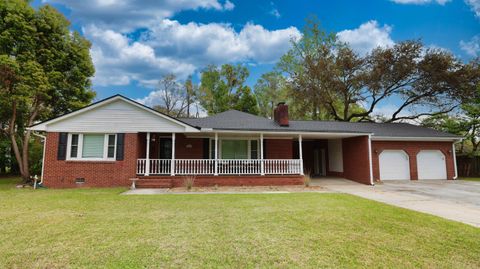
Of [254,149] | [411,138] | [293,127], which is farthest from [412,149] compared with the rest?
[254,149]

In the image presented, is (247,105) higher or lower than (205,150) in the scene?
higher

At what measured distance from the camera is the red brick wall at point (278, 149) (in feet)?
49.2

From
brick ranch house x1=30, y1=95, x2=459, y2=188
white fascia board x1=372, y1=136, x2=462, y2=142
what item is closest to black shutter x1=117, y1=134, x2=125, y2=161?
brick ranch house x1=30, y1=95, x2=459, y2=188

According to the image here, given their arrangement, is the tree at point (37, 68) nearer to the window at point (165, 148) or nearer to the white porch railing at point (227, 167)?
the window at point (165, 148)

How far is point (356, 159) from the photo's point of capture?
14.8 m

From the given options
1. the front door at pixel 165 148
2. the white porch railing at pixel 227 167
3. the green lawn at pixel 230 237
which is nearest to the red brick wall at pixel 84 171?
the white porch railing at pixel 227 167

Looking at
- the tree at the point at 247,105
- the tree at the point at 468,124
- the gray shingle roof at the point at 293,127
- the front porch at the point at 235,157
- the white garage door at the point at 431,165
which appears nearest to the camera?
the front porch at the point at 235,157

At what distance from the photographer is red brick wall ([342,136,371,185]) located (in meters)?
14.0

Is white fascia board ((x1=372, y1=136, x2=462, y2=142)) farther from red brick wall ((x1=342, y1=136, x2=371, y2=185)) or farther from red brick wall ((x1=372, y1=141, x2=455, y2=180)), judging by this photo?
red brick wall ((x1=342, y1=136, x2=371, y2=185))

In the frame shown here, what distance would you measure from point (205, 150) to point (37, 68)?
11.3 meters

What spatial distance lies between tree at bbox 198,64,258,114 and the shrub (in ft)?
70.9

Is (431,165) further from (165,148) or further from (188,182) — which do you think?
(165,148)

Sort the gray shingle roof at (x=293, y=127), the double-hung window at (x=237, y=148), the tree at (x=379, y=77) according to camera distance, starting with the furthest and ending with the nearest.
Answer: the tree at (x=379, y=77) < the double-hung window at (x=237, y=148) < the gray shingle roof at (x=293, y=127)

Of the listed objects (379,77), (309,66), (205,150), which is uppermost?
(309,66)
